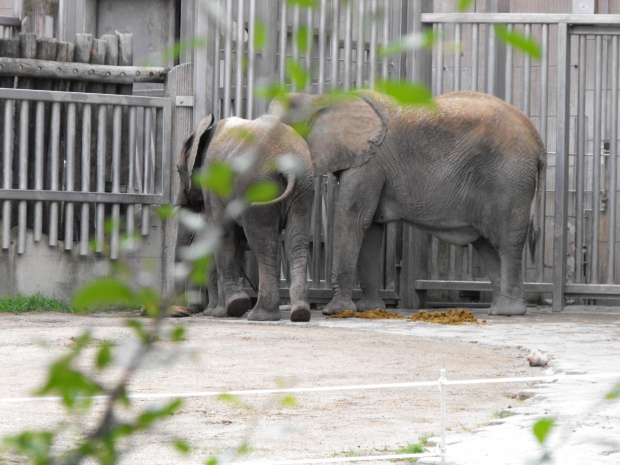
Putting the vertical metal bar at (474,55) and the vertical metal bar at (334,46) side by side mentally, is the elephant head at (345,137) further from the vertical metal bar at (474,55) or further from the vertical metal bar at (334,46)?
the vertical metal bar at (474,55)

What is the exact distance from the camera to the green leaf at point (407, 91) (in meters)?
0.97

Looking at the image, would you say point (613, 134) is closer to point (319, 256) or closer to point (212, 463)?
point (319, 256)

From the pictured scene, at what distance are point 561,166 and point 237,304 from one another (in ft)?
12.6

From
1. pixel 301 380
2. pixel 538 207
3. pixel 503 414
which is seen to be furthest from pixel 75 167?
pixel 503 414

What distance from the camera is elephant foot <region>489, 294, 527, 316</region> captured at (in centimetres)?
1083

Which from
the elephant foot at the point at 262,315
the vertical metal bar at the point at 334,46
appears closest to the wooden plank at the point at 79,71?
the vertical metal bar at the point at 334,46

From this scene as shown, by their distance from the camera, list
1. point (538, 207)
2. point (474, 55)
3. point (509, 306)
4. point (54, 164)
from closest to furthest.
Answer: point (509, 306) → point (538, 207) → point (54, 164) → point (474, 55)

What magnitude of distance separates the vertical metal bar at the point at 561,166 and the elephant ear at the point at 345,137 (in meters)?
2.16

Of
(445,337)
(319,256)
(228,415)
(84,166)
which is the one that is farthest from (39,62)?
(228,415)

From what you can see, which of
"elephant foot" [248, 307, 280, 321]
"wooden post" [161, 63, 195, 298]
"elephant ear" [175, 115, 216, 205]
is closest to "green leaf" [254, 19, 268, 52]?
"elephant foot" [248, 307, 280, 321]

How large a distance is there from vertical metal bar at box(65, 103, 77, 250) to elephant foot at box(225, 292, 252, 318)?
199cm

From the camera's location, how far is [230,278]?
33.3 ft

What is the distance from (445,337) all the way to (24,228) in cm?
453

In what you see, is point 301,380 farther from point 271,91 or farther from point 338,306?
point 271,91
